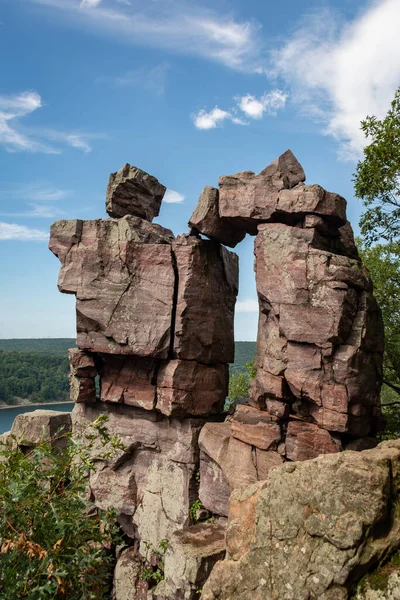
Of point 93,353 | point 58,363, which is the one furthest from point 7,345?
point 93,353

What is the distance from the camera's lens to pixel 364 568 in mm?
5305

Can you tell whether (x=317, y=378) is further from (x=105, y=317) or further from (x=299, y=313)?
(x=105, y=317)

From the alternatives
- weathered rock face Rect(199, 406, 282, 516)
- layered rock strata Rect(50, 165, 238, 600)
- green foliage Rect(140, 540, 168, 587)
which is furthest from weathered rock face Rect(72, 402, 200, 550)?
weathered rock face Rect(199, 406, 282, 516)

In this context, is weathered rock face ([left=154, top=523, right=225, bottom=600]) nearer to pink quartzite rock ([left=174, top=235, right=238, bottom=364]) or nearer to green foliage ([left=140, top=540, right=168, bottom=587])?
green foliage ([left=140, top=540, right=168, bottom=587])

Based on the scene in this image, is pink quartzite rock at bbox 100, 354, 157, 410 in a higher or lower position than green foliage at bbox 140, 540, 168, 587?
higher

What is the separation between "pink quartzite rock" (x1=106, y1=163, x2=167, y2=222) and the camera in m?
14.8

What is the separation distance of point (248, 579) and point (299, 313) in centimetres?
574

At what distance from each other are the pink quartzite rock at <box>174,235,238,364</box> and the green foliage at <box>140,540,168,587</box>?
4915 millimetres

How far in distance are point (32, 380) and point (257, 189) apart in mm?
72167

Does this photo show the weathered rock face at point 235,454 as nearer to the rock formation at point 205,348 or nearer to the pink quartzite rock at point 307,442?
the rock formation at point 205,348

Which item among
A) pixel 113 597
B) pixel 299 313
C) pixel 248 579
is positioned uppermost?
pixel 299 313

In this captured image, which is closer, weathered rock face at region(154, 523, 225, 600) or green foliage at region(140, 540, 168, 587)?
weathered rock face at region(154, 523, 225, 600)

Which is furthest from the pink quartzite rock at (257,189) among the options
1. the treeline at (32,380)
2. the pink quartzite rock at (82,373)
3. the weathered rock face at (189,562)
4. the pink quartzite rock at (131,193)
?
the treeline at (32,380)

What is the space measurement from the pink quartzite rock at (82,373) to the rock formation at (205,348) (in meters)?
0.04
